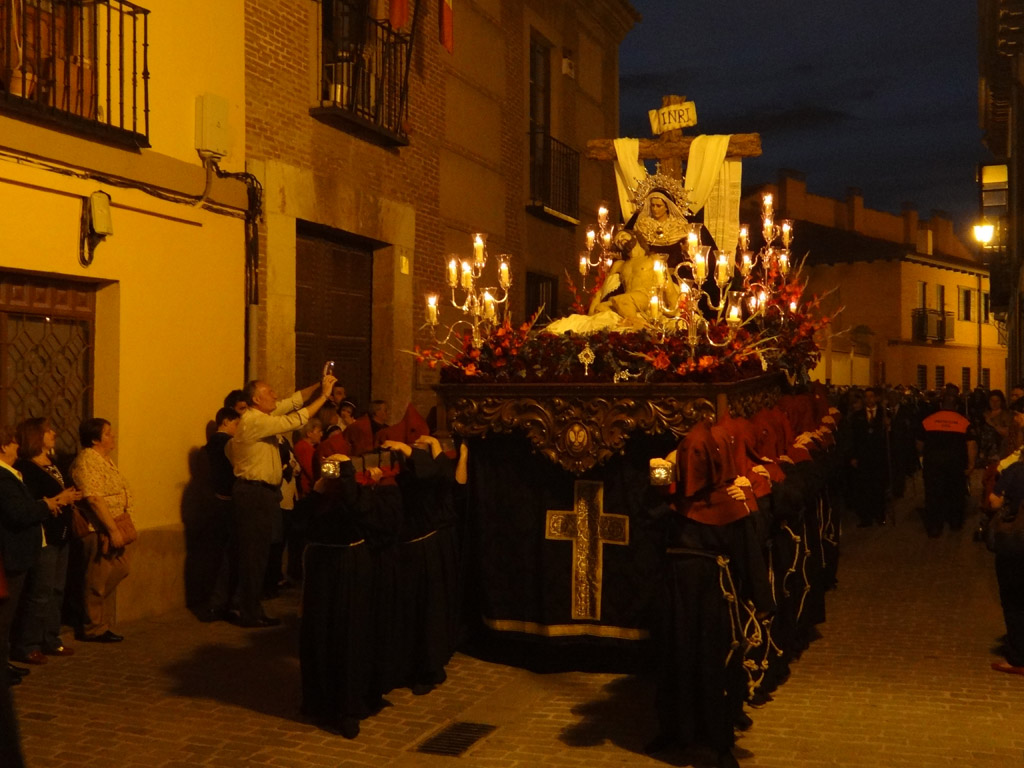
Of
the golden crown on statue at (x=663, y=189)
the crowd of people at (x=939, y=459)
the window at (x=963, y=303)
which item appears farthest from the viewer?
the window at (x=963, y=303)

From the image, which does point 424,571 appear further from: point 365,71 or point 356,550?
point 365,71

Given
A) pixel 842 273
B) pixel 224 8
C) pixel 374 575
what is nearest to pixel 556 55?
pixel 224 8

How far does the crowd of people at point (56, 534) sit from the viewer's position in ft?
23.2

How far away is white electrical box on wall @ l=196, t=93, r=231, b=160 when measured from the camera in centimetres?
1012

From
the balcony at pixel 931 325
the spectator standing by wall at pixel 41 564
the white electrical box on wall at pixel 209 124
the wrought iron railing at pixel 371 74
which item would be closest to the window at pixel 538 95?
the wrought iron railing at pixel 371 74

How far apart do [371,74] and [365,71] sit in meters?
0.12

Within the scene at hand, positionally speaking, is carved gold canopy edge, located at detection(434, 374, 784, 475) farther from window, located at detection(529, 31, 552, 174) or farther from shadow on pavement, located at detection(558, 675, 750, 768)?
window, located at detection(529, 31, 552, 174)

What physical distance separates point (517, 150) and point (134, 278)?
780 cm

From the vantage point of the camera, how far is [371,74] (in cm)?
1286

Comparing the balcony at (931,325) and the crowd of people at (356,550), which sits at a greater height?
the balcony at (931,325)

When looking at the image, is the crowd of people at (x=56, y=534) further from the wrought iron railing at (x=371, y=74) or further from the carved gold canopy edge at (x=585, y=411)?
the wrought iron railing at (x=371, y=74)

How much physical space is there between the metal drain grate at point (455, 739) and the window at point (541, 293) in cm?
1064

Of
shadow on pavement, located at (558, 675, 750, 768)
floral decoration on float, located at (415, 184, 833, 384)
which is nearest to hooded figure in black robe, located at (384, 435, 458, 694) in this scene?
floral decoration on float, located at (415, 184, 833, 384)

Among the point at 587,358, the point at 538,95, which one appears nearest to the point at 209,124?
the point at 587,358
